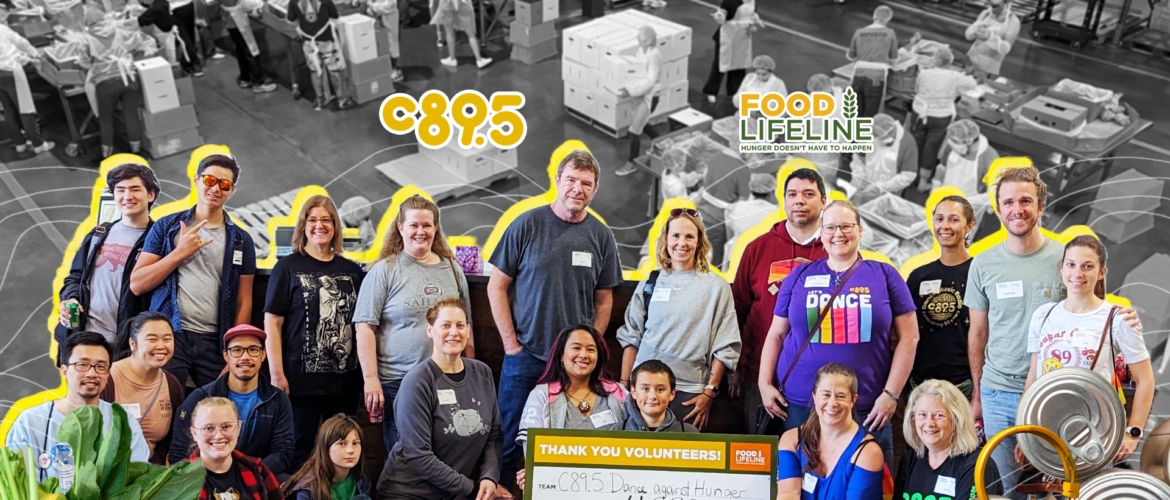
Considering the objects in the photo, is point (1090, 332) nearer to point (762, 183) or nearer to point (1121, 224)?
point (762, 183)

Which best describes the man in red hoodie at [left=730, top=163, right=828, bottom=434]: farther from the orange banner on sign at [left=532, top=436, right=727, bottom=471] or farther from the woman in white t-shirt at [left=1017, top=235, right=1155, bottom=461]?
the orange banner on sign at [left=532, top=436, right=727, bottom=471]

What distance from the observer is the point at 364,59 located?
12594mm

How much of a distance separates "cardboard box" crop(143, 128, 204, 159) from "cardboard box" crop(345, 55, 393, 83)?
204cm

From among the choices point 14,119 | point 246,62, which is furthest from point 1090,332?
point 246,62

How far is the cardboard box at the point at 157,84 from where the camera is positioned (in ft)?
35.9

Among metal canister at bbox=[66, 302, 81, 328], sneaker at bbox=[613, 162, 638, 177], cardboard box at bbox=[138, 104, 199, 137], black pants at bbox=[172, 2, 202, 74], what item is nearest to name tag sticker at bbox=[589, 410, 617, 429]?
metal canister at bbox=[66, 302, 81, 328]

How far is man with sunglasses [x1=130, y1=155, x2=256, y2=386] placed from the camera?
472cm

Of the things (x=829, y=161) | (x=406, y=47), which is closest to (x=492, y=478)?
(x=829, y=161)

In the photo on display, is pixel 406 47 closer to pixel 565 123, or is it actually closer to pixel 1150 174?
pixel 565 123

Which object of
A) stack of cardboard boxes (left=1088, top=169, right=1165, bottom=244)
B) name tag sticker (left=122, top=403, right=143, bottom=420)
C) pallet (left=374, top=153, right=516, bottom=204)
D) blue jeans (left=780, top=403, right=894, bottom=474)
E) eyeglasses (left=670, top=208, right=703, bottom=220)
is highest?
eyeglasses (left=670, top=208, right=703, bottom=220)

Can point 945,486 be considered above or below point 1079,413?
below

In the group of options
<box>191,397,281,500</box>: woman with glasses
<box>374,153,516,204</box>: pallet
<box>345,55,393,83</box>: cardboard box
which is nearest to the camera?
<box>191,397,281,500</box>: woman with glasses

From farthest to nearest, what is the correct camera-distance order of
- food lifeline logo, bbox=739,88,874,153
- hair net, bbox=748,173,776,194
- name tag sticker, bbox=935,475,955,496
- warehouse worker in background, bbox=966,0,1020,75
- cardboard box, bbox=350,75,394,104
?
cardboard box, bbox=350,75,394,104, warehouse worker in background, bbox=966,0,1020,75, food lifeline logo, bbox=739,88,874,153, hair net, bbox=748,173,776,194, name tag sticker, bbox=935,475,955,496

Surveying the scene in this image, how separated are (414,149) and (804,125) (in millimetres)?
4588
